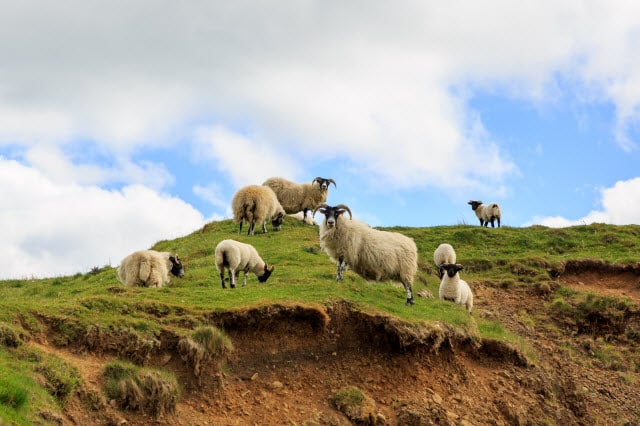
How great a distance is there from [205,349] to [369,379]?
12.1ft

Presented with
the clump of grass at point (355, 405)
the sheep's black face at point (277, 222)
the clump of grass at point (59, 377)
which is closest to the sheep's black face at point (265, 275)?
the clump of grass at point (355, 405)

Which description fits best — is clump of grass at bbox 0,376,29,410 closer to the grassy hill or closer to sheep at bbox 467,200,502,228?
the grassy hill

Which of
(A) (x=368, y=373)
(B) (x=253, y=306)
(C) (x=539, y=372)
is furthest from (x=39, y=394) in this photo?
(C) (x=539, y=372)

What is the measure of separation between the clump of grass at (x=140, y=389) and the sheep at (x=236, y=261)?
6.10 meters

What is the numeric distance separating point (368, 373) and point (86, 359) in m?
5.80

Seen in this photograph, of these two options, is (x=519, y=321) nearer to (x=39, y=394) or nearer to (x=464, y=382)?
(x=464, y=382)

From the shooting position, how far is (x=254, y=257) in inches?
745

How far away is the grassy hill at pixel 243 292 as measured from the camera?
35.3 ft

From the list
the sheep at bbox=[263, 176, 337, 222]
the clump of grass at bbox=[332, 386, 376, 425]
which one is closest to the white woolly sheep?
the sheep at bbox=[263, 176, 337, 222]

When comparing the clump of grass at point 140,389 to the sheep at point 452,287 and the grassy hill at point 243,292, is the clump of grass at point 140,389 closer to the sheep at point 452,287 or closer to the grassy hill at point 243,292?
the grassy hill at point 243,292

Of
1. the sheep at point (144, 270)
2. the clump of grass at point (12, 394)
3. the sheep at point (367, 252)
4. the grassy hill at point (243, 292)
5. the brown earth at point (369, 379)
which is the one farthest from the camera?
the sheep at point (144, 270)

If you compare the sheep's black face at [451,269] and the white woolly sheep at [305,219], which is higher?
the white woolly sheep at [305,219]

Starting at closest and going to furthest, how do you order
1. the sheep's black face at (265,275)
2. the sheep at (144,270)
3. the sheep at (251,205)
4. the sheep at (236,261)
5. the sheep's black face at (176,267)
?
the sheep at (144,270) → the sheep at (236,261) → the sheep's black face at (265,275) → the sheep's black face at (176,267) → the sheep at (251,205)

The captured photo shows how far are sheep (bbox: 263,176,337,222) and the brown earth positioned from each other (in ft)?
45.6
